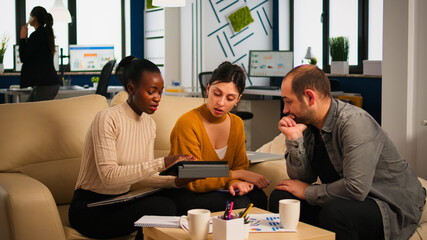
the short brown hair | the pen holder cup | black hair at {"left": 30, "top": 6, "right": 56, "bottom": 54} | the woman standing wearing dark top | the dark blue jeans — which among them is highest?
black hair at {"left": 30, "top": 6, "right": 56, "bottom": 54}

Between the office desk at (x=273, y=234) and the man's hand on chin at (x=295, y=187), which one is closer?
the office desk at (x=273, y=234)

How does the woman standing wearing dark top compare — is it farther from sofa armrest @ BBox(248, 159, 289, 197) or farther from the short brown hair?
the short brown hair

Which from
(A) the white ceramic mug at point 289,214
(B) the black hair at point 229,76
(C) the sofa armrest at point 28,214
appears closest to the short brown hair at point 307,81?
(B) the black hair at point 229,76

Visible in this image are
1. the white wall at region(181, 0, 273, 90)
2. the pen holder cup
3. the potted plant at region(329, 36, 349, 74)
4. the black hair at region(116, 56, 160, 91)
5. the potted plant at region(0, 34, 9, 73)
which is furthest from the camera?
the potted plant at region(0, 34, 9, 73)

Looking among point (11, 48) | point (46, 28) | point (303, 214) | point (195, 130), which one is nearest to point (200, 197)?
point (195, 130)

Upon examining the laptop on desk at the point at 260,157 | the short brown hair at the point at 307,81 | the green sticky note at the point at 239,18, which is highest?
the green sticky note at the point at 239,18

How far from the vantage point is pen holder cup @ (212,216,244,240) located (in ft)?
5.01

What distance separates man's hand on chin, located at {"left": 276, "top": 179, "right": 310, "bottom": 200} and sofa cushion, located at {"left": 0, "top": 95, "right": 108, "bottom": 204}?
0.96 meters

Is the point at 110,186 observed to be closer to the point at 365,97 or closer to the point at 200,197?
the point at 200,197

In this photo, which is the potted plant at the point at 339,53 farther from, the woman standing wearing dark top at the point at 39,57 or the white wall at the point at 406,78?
the woman standing wearing dark top at the point at 39,57

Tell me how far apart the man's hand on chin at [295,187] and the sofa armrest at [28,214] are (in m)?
0.87

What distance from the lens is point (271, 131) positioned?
259 inches

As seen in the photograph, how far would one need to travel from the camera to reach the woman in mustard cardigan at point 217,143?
2.22 meters

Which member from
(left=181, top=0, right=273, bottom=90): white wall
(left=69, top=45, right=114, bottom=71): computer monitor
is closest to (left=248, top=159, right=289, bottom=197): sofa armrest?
(left=181, top=0, right=273, bottom=90): white wall
